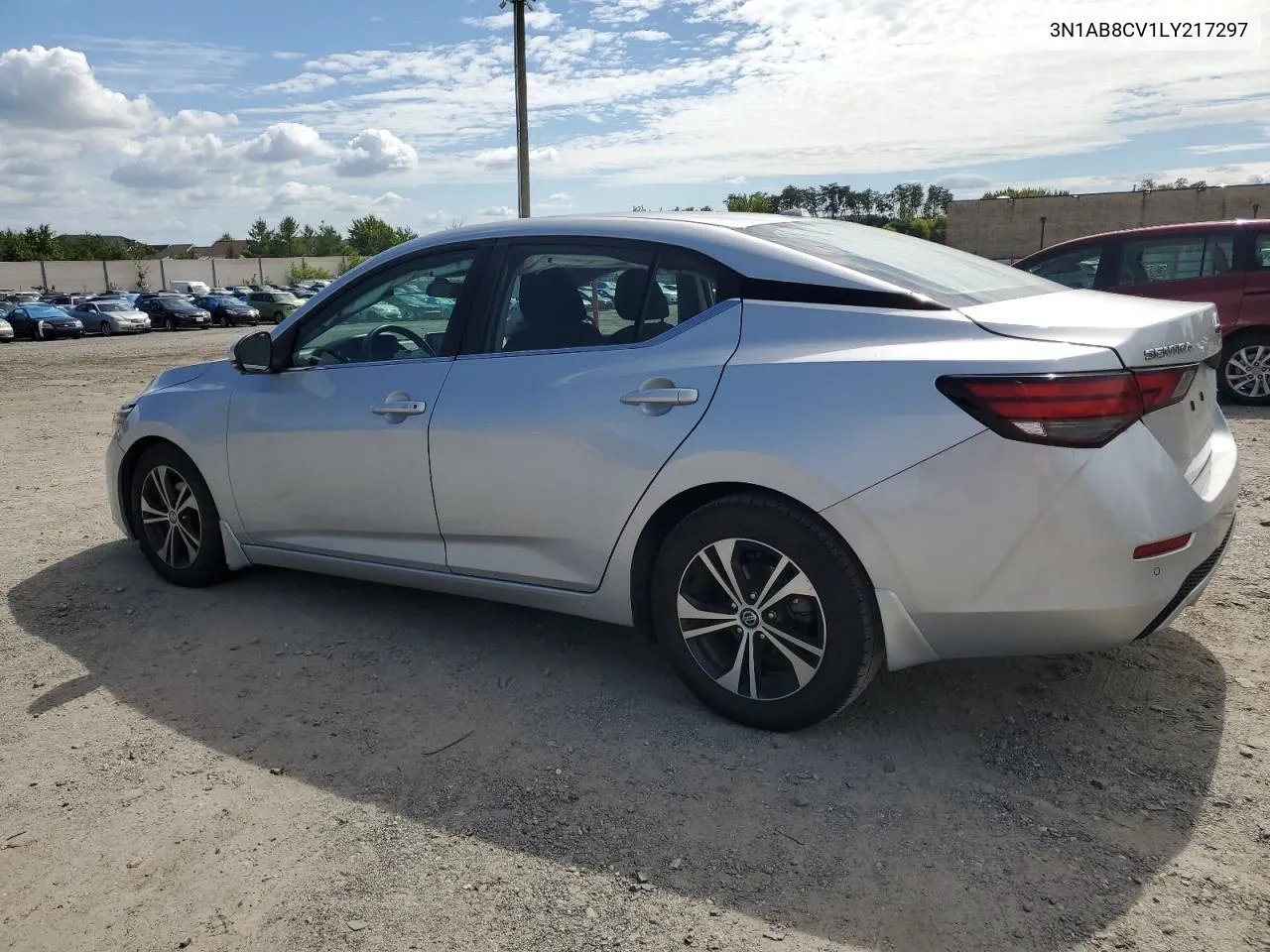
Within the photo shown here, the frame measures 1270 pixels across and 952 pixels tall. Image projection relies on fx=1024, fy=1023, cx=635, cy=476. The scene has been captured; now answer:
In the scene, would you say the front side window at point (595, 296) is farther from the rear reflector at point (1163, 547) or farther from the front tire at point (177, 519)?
the front tire at point (177, 519)

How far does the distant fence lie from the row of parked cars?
2342 cm

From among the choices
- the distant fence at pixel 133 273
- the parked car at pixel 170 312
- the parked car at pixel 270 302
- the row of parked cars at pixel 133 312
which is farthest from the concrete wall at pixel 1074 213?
the distant fence at pixel 133 273

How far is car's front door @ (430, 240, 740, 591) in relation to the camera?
3.36m

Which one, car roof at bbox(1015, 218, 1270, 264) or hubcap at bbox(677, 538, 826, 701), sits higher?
car roof at bbox(1015, 218, 1270, 264)

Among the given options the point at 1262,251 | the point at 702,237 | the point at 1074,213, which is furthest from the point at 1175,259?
the point at 1074,213

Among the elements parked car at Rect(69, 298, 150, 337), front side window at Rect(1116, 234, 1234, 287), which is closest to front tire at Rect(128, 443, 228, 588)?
front side window at Rect(1116, 234, 1234, 287)

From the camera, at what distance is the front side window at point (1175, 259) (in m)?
9.51

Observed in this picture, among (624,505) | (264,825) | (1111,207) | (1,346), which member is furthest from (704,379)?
(1111,207)

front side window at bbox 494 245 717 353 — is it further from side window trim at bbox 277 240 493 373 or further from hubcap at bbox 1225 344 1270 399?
hubcap at bbox 1225 344 1270 399

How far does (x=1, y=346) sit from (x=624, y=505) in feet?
115

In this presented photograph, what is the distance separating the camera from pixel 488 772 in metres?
3.17

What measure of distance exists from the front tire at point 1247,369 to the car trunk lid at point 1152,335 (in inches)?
280

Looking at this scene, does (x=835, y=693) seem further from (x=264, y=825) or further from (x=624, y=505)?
(x=264, y=825)

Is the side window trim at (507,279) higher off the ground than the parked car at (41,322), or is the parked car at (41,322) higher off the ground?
the side window trim at (507,279)
